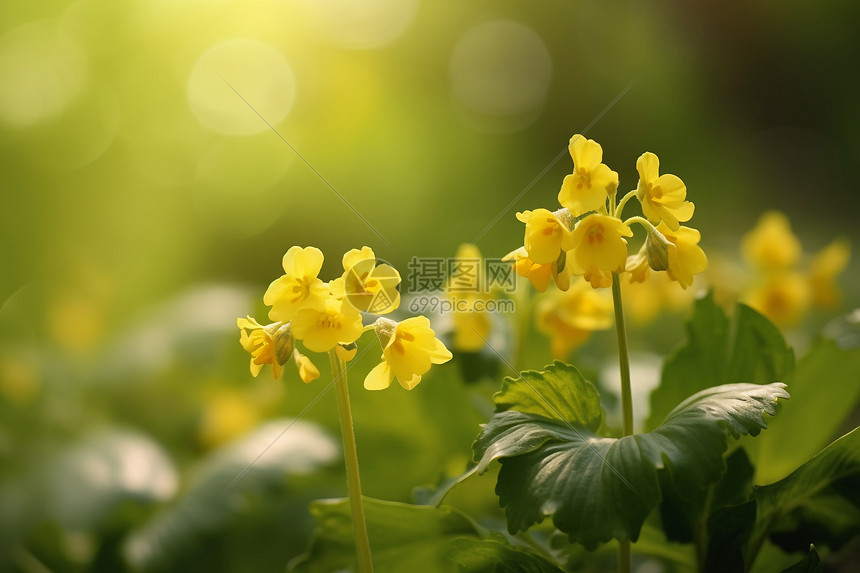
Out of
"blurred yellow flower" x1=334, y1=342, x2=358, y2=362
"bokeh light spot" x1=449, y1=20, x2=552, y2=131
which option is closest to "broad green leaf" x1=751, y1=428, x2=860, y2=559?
"blurred yellow flower" x1=334, y1=342, x2=358, y2=362

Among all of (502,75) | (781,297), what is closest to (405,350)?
(781,297)

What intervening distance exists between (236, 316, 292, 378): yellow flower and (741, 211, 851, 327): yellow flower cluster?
72cm

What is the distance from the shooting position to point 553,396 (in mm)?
543

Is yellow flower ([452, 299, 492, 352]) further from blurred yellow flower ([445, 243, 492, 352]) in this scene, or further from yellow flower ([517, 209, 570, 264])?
yellow flower ([517, 209, 570, 264])

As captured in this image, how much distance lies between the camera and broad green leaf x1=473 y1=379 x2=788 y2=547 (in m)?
0.44

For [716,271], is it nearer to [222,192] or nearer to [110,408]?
[110,408]

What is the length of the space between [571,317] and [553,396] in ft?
0.79

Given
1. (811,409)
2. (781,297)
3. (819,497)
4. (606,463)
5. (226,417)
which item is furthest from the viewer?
(226,417)

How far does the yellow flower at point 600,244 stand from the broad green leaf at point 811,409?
33 cm

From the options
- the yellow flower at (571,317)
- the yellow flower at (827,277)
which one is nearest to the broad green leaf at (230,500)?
the yellow flower at (571,317)

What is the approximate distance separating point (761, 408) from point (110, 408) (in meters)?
1.15

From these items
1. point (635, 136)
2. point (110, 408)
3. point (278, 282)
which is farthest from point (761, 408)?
point (635, 136)

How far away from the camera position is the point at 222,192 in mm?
2041

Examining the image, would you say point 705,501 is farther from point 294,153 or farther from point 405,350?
point 294,153
